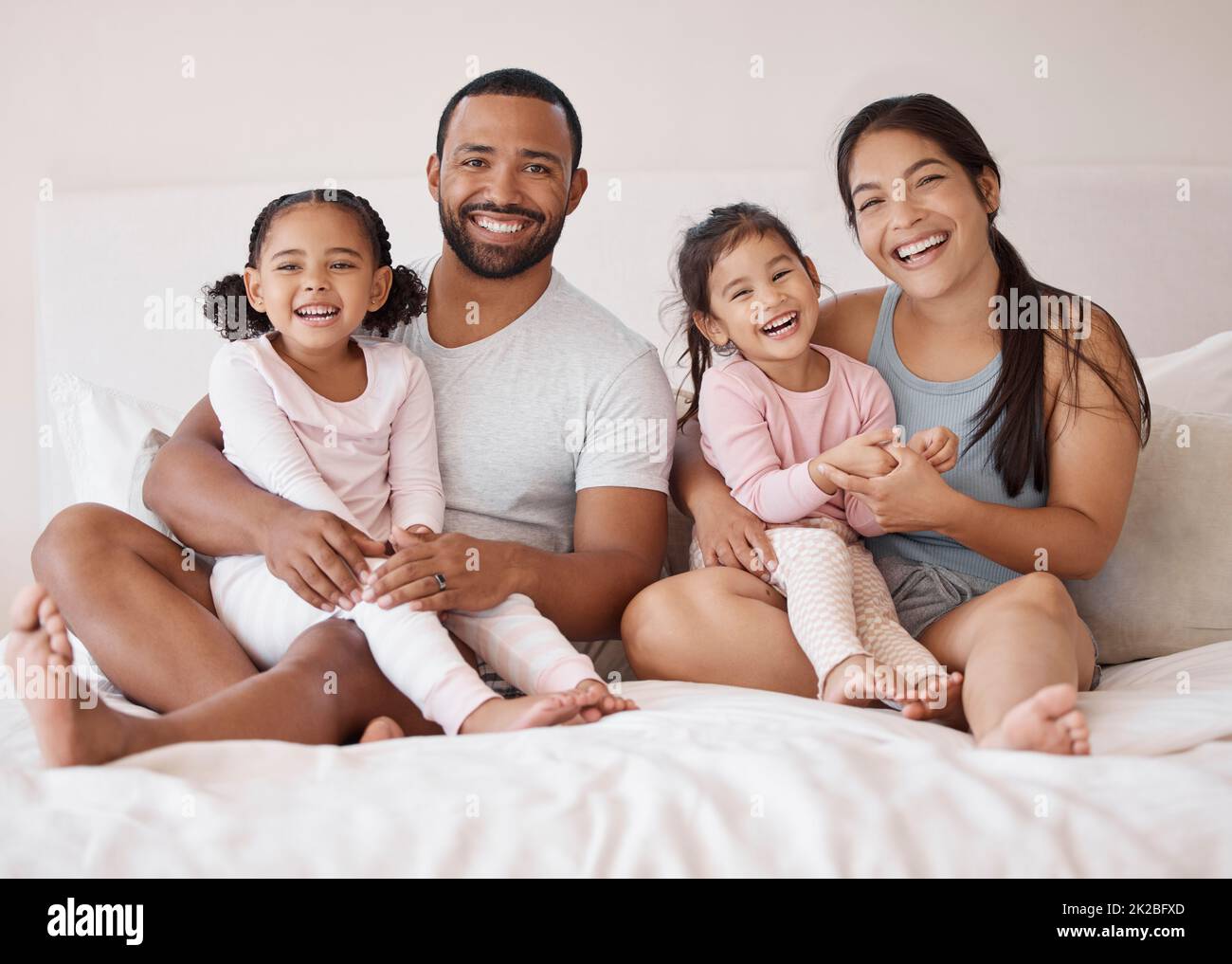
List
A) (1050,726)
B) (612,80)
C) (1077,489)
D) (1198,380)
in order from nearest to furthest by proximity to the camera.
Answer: (1050,726) → (1077,489) → (1198,380) → (612,80)

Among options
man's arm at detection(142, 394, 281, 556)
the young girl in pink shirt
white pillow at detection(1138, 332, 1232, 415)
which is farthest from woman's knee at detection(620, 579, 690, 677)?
white pillow at detection(1138, 332, 1232, 415)

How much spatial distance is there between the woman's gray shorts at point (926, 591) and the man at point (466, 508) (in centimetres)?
33

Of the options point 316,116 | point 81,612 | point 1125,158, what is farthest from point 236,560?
point 1125,158

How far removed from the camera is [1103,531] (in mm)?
1451

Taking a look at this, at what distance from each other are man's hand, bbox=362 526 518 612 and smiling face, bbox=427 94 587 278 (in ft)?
1.59

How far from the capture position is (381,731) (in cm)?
118

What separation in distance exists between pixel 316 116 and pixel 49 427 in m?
0.88

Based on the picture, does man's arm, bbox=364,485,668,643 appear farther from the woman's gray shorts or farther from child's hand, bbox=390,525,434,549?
the woman's gray shorts

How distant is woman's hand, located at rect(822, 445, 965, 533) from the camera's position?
4.46 feet

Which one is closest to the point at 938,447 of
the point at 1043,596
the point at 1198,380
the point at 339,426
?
the point at 1043,596

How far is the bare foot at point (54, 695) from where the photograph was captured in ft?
3.06

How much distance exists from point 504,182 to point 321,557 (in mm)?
654

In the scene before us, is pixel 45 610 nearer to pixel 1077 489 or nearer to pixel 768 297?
pixel 768 297
